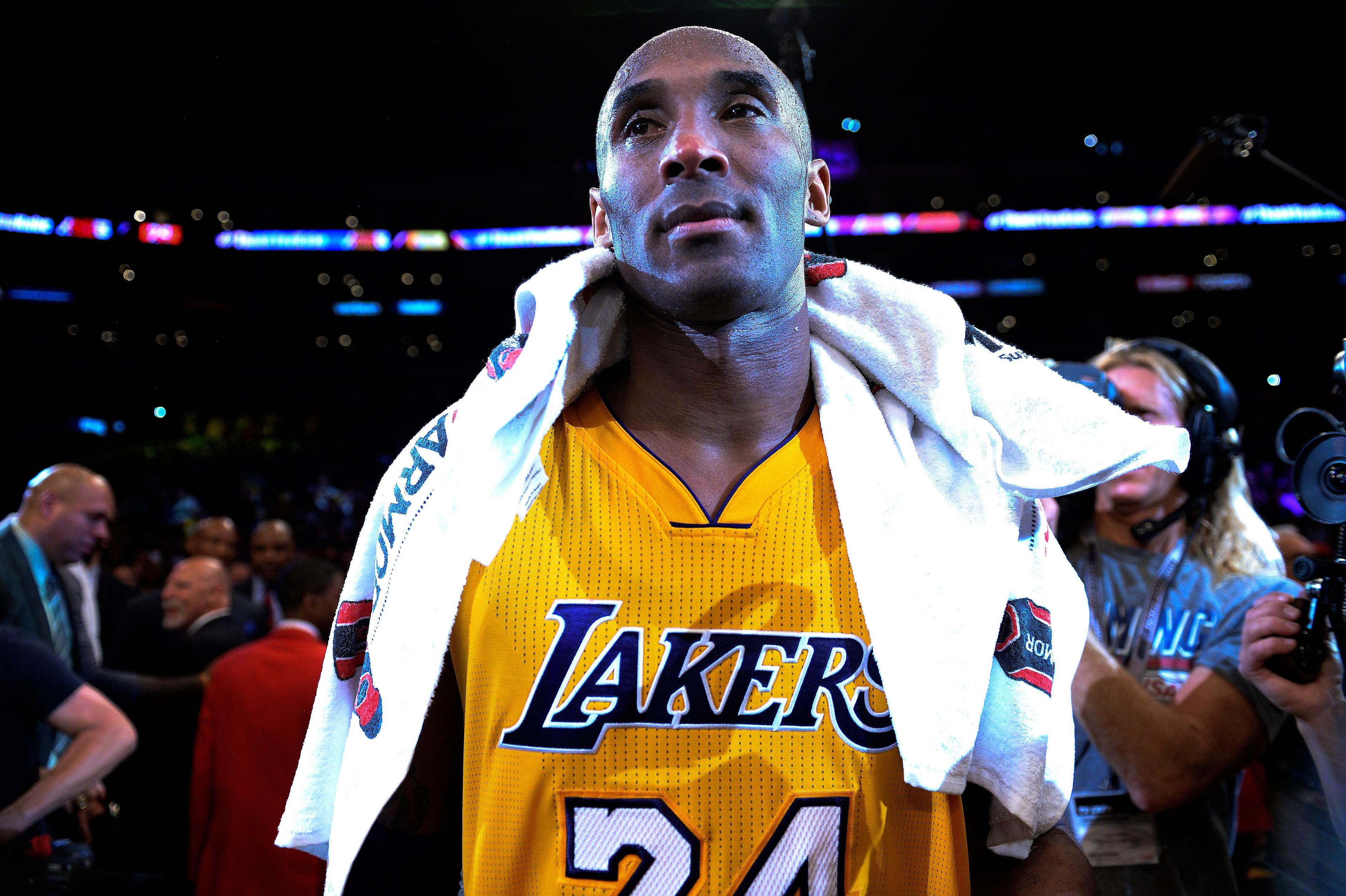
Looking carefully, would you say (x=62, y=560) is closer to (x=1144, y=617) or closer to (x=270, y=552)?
(x=270, y=552)

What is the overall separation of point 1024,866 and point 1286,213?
12.3m

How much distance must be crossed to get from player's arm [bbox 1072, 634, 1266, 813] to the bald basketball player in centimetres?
70

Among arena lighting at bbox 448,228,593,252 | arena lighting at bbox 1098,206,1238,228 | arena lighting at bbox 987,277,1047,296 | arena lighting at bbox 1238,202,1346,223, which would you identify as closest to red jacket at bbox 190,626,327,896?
arena lighting at bbox 448,228,593,252

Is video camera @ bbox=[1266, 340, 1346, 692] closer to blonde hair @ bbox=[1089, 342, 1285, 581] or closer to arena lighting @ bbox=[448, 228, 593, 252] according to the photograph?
blonde hair @ bbox=[1089, 342, 1285, 581]

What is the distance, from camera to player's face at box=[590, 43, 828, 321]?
117 centimetres

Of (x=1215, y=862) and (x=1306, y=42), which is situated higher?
(x=1306, y=42)

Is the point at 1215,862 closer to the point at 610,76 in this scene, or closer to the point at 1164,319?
the point at 610,76

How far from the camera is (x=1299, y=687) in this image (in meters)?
1.63

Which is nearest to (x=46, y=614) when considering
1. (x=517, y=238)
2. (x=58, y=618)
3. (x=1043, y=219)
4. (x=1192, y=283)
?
(x=58, y=618)

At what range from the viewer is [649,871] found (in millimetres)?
1048

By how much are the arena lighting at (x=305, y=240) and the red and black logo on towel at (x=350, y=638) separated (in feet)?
16.7

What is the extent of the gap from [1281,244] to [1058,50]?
10804mm

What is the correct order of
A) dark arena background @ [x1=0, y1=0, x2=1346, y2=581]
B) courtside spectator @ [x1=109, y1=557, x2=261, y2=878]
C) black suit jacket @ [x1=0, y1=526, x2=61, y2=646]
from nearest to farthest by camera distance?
dark arena background @ [x1=0, y1=0, x2=1346, y2=581] → black suit jacket @ [x1=0, y1=526, x2=61, y2=646] → courtside spectator @ [x1=109, y1=557, x2=261, y2=878]

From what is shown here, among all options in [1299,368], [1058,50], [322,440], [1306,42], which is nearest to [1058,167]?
[1306,42]
